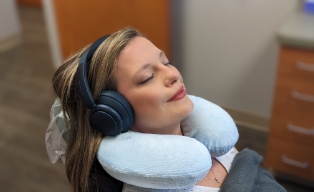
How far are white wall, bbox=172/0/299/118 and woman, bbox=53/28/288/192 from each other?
4.48 feet

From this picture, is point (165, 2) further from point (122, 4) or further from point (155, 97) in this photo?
point (155, 97)

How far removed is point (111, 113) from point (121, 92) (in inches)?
2.9

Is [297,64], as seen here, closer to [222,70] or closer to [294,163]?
[294,163]

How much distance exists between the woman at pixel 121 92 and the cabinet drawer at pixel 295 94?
3.07 feet

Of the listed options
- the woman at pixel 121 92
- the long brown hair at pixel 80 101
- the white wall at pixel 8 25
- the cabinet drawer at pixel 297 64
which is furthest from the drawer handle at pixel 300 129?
the white wall at pixel 8 25

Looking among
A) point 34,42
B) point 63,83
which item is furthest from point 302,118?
point 34,42

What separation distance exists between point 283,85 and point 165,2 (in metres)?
0.83

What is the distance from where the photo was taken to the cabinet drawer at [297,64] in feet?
5.02

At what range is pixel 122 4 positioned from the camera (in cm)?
224

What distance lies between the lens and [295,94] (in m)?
1.62

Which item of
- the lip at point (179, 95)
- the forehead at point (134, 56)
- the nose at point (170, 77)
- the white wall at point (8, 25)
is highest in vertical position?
the forehead at point (134, 56)

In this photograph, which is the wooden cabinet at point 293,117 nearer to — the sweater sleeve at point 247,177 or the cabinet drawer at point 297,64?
the cabinet drawer at point 297,64

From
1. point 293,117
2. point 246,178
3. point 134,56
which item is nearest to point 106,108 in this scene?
point 134,56

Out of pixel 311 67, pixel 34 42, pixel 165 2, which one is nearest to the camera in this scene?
pixel 311 67
